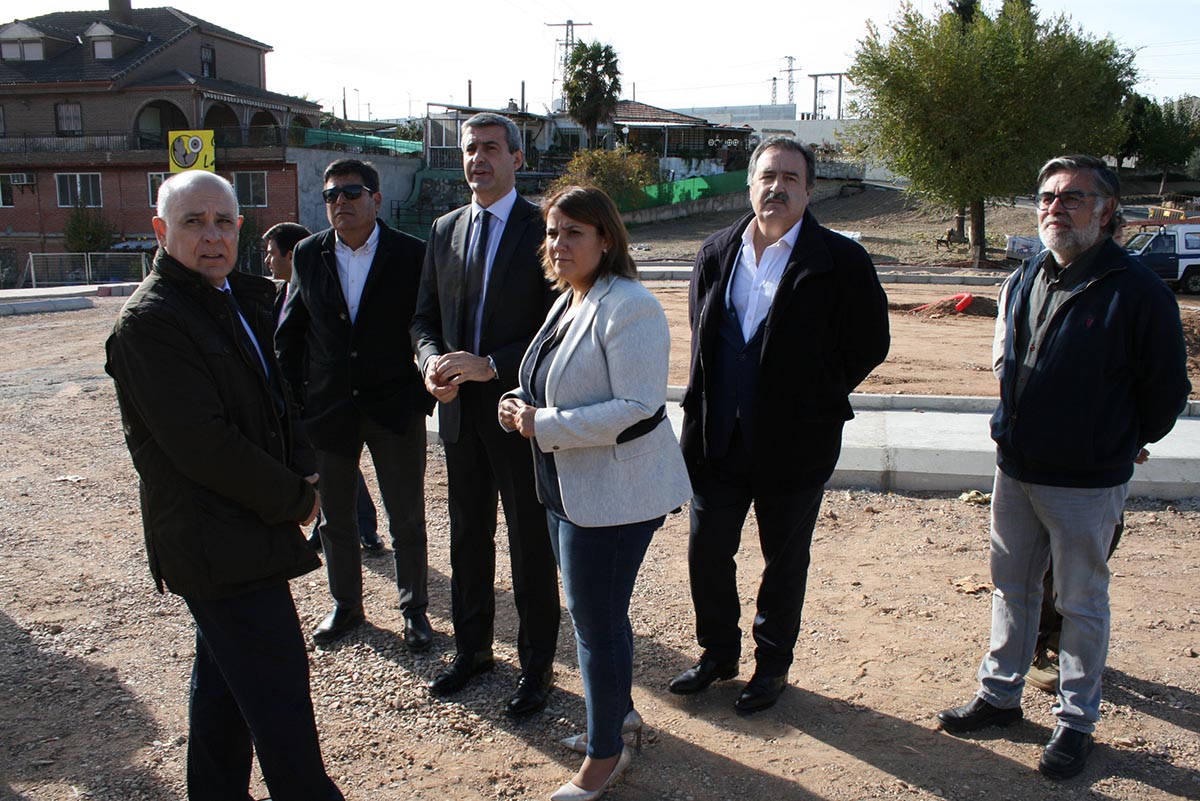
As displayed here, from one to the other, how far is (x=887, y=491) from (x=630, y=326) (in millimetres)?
4242

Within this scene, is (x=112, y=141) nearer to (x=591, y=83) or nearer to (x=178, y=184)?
(x=591, y=83)

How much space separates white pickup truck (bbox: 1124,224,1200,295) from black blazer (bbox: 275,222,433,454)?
23513 millimetres

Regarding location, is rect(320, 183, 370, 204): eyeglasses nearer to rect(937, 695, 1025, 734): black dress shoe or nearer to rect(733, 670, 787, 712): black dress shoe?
rect(733, 670, 787, 712): black dress shoe

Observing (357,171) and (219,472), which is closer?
(219,472)

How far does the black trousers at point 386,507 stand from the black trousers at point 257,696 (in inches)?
57.4

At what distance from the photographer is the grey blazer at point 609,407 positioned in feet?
9.18

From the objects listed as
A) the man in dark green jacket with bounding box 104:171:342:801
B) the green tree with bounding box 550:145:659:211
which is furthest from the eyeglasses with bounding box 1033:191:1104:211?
the green tree with bounding box 550:145:659:211

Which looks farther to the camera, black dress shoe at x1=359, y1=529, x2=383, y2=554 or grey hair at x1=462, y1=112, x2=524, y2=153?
black dress shoe at x1=359, y1=529, x2=383, y2=554

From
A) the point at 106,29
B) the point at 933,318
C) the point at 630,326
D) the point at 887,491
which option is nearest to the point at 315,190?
the point at 106,29

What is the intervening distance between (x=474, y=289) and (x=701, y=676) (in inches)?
72.0

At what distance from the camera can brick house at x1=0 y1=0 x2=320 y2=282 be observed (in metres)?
37.6

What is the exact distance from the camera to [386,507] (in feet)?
14.1

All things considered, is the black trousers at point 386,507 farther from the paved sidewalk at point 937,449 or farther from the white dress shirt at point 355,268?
the paved sidewalk at point 937,449

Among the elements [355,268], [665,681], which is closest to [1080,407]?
[665,681]
